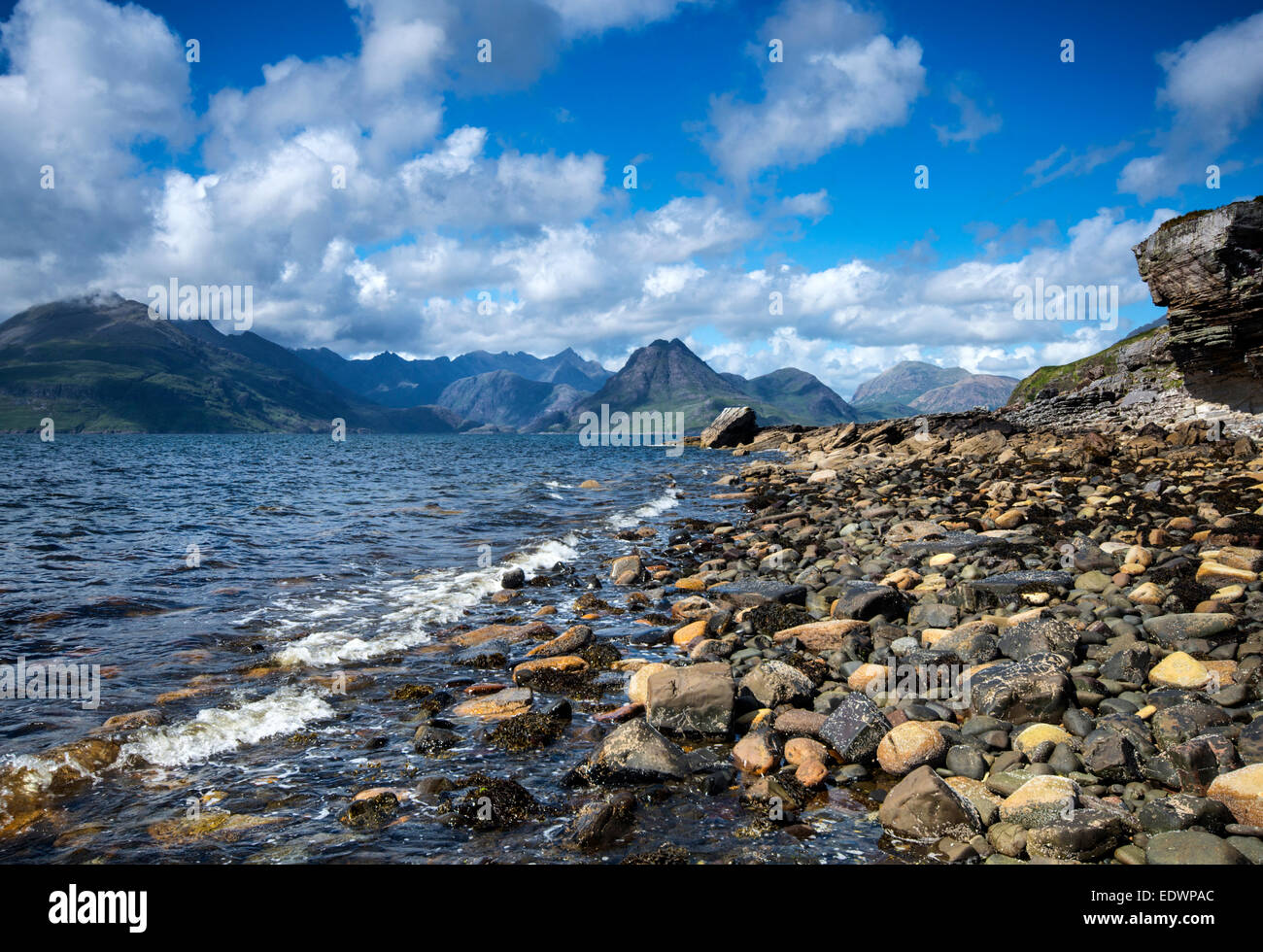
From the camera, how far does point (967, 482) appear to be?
95.3 feet

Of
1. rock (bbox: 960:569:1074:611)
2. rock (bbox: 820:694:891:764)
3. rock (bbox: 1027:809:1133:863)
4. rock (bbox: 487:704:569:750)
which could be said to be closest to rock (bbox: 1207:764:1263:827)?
rock (bbox: 1027:809:1133:863)

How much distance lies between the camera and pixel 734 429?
356 feet

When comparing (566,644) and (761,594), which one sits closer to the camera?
(566,644)

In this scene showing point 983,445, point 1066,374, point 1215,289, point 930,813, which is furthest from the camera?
point 1066,374

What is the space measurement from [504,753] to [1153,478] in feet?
79.0

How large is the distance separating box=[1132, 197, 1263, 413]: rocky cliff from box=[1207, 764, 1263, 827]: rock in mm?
27703

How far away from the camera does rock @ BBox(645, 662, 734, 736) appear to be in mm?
8359

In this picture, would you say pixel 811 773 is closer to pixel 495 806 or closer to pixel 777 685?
pixel 777 685

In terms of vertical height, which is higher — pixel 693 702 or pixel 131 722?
pixel 693 702

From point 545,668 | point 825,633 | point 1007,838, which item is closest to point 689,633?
point 825,633

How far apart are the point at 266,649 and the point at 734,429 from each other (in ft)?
328

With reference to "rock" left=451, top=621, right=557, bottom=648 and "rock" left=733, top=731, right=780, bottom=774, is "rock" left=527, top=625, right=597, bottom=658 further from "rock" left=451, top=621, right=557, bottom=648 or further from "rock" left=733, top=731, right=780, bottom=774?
"rock" left=733, top=731, right=780, bottom=774

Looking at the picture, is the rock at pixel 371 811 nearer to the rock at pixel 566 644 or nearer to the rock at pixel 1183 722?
the rock at pixel 566 644
